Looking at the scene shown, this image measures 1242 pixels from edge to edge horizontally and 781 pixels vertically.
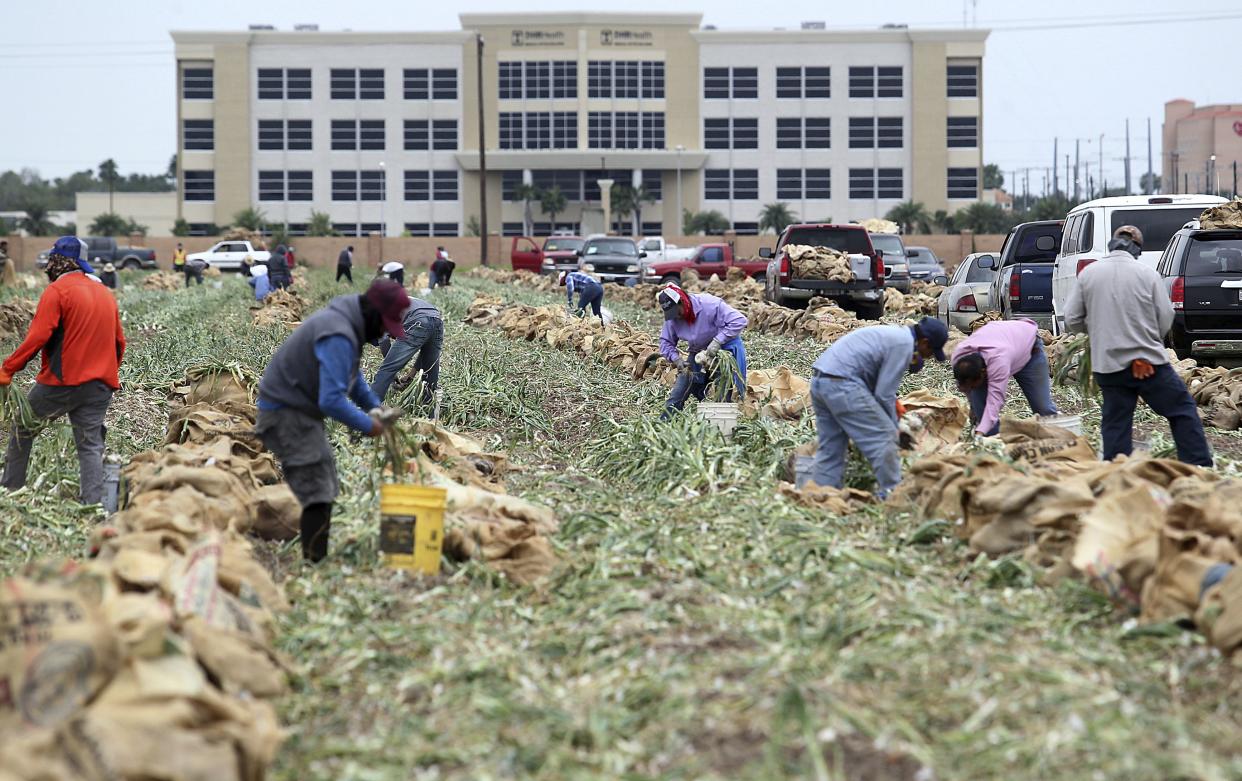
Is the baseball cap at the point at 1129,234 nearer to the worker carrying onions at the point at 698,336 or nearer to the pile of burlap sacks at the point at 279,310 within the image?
the worker carrying onions at the point at 698,336

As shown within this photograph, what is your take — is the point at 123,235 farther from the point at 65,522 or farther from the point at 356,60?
the point at 65,522

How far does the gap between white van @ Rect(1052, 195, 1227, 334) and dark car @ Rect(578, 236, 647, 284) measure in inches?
833

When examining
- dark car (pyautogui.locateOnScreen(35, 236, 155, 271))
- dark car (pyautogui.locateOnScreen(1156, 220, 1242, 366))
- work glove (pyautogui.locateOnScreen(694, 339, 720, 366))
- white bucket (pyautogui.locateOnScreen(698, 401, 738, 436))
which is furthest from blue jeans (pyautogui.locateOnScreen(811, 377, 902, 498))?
dark car (pyautogui.locateOnScreen(35, 236, 155, 271))

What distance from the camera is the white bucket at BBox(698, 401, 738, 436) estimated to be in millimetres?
10055

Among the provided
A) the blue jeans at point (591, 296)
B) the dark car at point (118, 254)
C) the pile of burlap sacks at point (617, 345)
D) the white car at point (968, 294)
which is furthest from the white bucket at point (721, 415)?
the dark car at point (118, 254)

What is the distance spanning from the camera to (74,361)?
8.40 m

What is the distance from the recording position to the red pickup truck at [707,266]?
38250 millimetres

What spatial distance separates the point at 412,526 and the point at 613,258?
102ft

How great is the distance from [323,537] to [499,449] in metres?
3.68

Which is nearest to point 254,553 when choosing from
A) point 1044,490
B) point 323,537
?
point 323,537

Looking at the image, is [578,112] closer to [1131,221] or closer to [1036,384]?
[1131,221]

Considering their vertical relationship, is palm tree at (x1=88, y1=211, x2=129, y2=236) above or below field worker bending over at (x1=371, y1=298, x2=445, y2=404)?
above

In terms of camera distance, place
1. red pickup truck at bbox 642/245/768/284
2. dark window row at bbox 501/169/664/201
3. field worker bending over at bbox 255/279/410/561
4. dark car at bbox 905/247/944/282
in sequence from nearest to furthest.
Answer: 1. field worker bending over at bbox 255/279/410/561
2. red pickup truck at bbox 642/245/768/284
3. dark car at bbox 905/247/944/282
4. dark window row at bbox 501/169/664/201

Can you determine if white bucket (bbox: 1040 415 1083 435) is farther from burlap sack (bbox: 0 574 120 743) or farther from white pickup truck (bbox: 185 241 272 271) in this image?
white pickup truck (bbox: 185 241 272 271)
